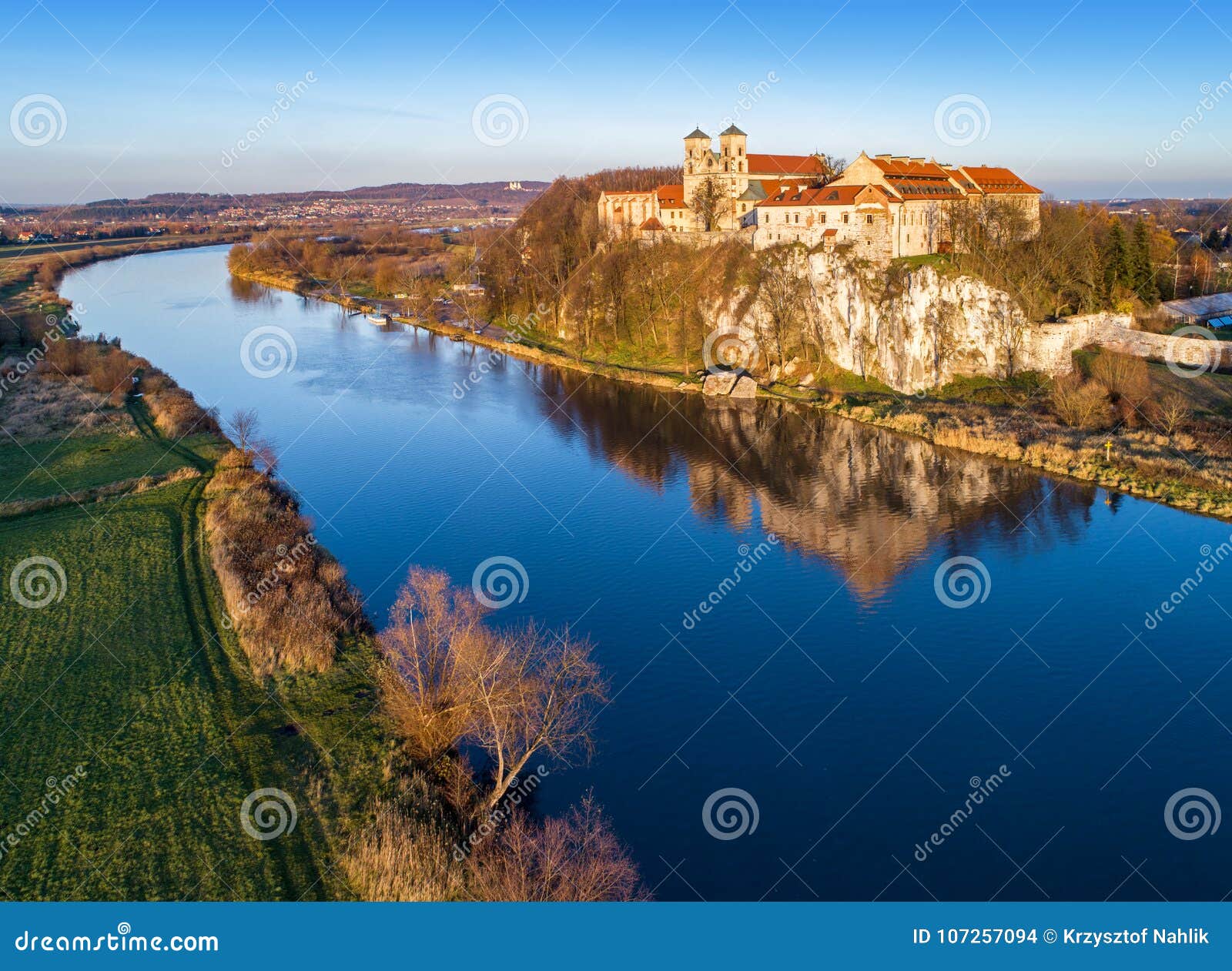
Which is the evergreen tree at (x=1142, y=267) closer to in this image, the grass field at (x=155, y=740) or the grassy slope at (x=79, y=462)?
the grass field at (x=155, y=740)

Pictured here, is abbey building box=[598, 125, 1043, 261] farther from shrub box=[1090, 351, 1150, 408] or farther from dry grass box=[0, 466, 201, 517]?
dry grass box=[0, 466, 201, 517]

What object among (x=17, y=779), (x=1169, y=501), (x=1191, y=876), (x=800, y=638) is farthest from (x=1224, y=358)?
(x=17, y=779)

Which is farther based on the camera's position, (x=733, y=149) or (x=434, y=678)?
(x=733, y=149)

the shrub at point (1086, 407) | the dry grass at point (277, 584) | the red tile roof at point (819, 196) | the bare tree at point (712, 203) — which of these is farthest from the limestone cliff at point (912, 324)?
the dry grass at point (277, 584)

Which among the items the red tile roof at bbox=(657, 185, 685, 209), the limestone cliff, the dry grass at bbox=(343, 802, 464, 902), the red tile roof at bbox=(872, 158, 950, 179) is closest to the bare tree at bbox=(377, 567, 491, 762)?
the dry grass at bbox=(343, 802, 464, 902)

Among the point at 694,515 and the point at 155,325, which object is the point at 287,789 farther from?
the point at 155,325

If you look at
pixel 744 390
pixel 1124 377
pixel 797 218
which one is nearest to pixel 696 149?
pixel 797 218

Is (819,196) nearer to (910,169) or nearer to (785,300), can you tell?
(910,169)
